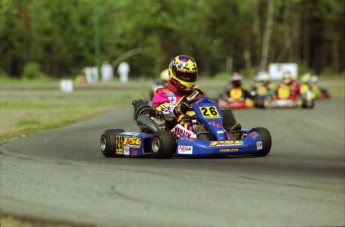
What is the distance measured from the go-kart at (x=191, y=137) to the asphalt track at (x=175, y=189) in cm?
18

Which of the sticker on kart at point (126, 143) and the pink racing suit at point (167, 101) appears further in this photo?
the pink racing suit at point (167, 101)

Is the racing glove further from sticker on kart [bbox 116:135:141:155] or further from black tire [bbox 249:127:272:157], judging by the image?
black tire [bbox 249:127:272:157]

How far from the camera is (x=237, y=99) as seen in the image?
24.7 metres

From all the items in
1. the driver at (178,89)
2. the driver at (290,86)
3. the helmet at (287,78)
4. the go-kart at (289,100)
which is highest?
the driver at (178,89)

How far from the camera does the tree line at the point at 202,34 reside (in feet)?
223

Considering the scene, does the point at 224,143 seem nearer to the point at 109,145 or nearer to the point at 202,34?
the point at 109,145

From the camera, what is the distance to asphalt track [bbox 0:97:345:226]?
237 inches

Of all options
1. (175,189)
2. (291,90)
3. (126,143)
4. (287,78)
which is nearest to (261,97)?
(291,90)

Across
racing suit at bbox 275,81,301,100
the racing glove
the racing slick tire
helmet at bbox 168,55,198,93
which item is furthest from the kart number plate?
racing suit at bbox 275,81,301,100

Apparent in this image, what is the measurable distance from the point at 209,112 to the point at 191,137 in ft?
1.25

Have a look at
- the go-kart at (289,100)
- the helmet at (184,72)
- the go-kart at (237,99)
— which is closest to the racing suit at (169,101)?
the helmet at (184,72)

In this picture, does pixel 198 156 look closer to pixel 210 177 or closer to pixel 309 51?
pixel 210 177

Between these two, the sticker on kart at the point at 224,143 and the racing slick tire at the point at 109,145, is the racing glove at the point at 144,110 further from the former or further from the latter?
the sticker on kart at the point at 224,143

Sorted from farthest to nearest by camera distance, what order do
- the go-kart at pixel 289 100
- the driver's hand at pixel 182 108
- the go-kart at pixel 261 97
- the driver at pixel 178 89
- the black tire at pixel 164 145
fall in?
the go-kart at pixel 261 97
the go-kart at pixel 289 100
the driver at pixel 178 89
the driver's hand at pixel 182 108
the black tire at pixel 164 145
